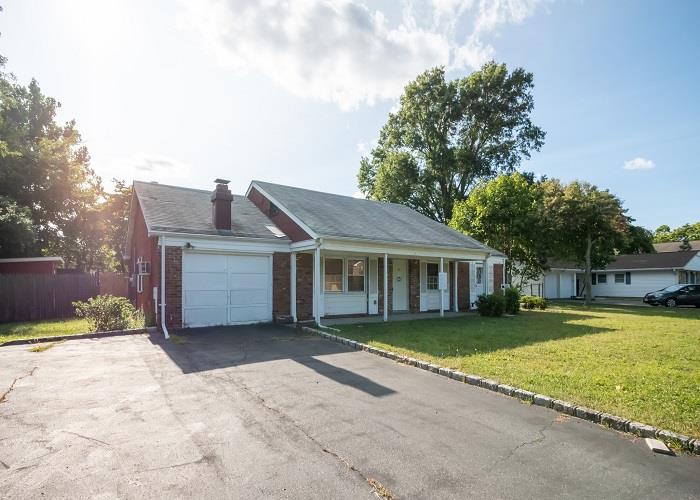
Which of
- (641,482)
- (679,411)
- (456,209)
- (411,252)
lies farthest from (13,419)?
(456,209)

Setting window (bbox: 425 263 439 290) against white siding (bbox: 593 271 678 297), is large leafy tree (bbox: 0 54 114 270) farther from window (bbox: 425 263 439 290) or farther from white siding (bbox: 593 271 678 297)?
white siding (bbox: 593 271 678 297)

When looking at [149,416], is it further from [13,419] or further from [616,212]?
[616,212]

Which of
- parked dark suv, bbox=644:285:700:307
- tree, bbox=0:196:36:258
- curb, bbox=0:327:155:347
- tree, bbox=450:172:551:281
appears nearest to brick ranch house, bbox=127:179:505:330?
curb, bbox=0:327:155:347

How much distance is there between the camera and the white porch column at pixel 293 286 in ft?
46.6

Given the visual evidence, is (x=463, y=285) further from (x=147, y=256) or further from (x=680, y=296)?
(x=680, y=296)

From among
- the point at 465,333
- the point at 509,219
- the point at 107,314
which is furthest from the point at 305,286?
the point at 509,219

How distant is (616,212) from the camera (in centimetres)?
2375

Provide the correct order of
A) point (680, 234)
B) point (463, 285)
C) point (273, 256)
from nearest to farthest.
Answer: point (273, 256) → point (463, 285) → point (680, 234)

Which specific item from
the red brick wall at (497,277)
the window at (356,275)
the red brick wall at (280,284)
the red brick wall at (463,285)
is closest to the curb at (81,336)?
the red brick wall at (280,284)

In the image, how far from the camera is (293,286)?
46.8 feet

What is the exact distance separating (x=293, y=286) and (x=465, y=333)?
5981 mm

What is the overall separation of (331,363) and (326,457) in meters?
4.13

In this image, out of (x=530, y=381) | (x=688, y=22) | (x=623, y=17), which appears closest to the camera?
(x=530, y=381)

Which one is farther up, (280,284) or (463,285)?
(280,284)
